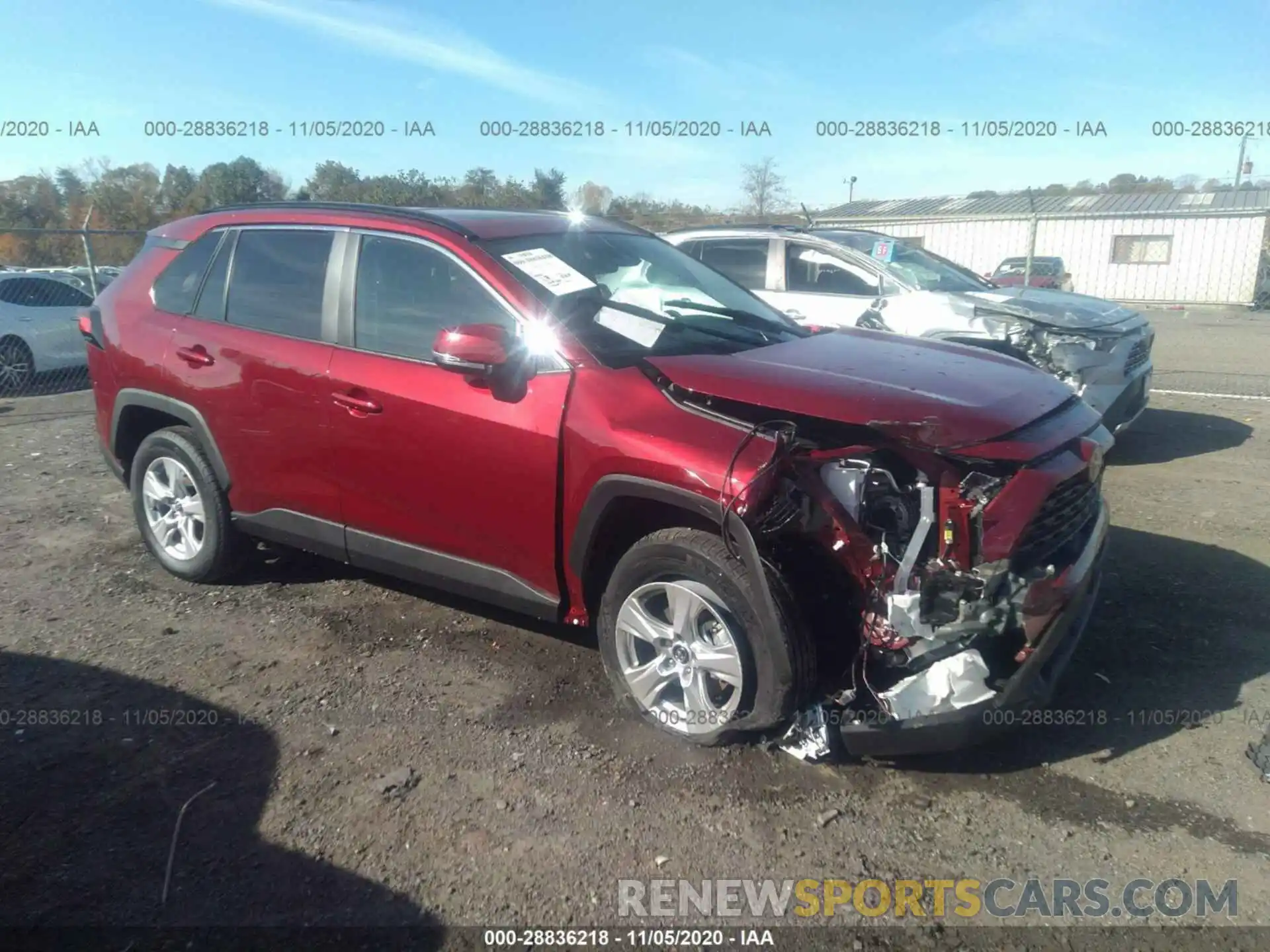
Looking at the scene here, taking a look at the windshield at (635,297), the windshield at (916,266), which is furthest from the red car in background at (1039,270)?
the windshield at (635,297)

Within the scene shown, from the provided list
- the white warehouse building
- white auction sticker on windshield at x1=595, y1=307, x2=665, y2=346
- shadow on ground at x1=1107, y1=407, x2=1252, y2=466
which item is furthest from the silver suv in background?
the white warehouse building

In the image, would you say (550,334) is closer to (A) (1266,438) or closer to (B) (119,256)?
(A) (1266,438)

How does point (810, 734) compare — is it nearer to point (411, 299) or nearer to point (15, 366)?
point (411, 299)

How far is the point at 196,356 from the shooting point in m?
4.50

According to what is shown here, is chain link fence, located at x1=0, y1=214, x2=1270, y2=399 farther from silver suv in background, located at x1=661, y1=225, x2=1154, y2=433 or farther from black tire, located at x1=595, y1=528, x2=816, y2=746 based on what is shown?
black tire, located at x1=595, y1=528, x2=816, y2=746

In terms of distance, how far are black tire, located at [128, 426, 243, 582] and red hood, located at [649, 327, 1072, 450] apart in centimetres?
252

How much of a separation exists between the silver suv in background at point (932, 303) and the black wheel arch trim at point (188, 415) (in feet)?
12.3

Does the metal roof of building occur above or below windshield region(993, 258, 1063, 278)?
above

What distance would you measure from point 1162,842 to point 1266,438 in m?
6.24

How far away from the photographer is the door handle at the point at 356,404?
384cm

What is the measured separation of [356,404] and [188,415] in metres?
1.22

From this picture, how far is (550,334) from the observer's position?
3520 millimetres

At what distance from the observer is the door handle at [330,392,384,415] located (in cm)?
384

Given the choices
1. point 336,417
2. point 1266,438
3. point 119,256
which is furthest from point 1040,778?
point 119,256
